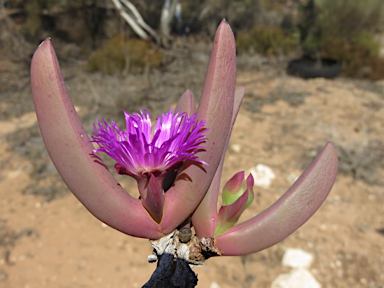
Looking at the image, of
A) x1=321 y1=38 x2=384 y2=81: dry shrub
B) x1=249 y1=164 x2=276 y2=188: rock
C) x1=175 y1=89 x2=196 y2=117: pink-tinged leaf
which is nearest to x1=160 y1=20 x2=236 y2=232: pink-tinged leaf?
x1=175 y1=89 x2=196 y2=117: pink-tinged leaf

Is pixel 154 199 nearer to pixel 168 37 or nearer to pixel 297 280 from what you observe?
pixel 297 280

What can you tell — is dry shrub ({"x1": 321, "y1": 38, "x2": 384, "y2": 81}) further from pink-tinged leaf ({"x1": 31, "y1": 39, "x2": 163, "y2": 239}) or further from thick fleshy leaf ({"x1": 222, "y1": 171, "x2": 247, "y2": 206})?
pink-tinged leaf ({"x1": 31, "y1": 39, "x2": 163, "y2": 239})

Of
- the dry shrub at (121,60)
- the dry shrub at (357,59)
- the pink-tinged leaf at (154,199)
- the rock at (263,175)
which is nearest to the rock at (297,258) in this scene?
the rock at (263,175)

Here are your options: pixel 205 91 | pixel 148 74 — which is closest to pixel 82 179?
pixel 205 91

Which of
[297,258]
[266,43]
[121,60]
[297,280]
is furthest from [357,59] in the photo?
[297,280]

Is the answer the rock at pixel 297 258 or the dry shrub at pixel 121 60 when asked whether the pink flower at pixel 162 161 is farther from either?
the dry shrub at pixel 121 60
